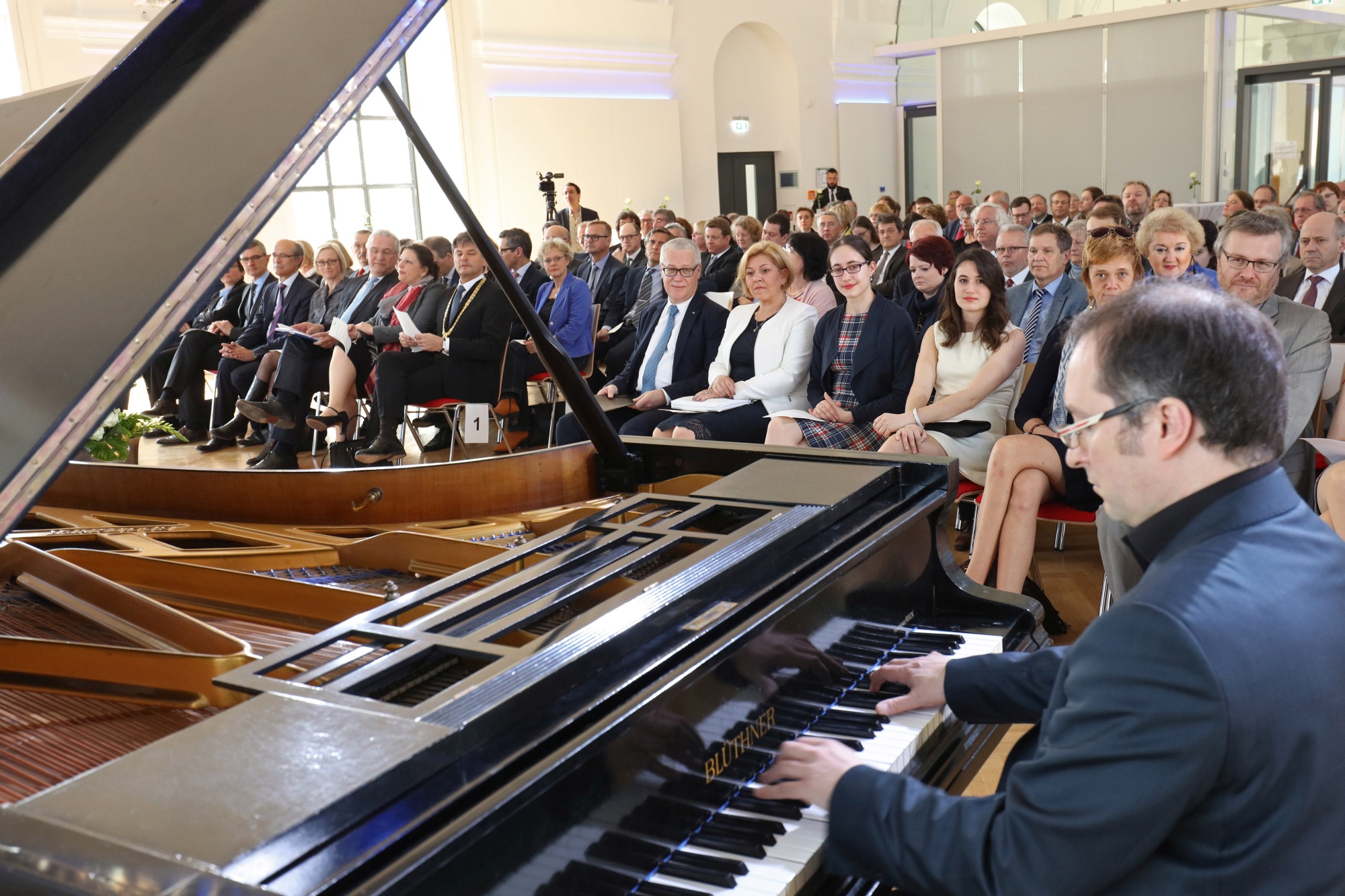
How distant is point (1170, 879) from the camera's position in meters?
1.22

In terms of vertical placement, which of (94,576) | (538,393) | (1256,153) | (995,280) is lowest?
(538,393)

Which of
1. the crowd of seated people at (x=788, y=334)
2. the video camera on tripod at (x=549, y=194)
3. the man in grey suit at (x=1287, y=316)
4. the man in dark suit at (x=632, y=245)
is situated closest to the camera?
the man in grey suit at (x=1287, y=316)

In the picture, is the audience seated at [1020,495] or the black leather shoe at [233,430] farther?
the black leather shoe at [233,430]

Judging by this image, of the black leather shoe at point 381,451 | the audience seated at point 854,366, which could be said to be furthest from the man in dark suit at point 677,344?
the black leather shoe at point 381,451

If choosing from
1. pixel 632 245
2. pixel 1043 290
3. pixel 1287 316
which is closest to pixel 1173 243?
pixel 1287 316

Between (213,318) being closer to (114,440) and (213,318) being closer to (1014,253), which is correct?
(114,440)

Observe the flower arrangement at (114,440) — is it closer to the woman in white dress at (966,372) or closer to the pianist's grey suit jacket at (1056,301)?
the woman in white dress at (966,372)

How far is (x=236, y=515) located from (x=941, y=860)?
2.32m

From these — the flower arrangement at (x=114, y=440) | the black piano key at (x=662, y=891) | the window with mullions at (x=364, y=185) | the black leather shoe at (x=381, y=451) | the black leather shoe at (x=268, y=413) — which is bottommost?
the black leather shoe at (x=381, y=451)

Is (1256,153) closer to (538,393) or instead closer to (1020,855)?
(538,393)

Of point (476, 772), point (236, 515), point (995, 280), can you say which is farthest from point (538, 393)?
point (476, 772)

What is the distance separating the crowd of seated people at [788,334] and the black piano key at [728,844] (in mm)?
675

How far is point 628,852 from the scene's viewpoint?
1.38 m

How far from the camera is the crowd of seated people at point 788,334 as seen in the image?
3887mm
